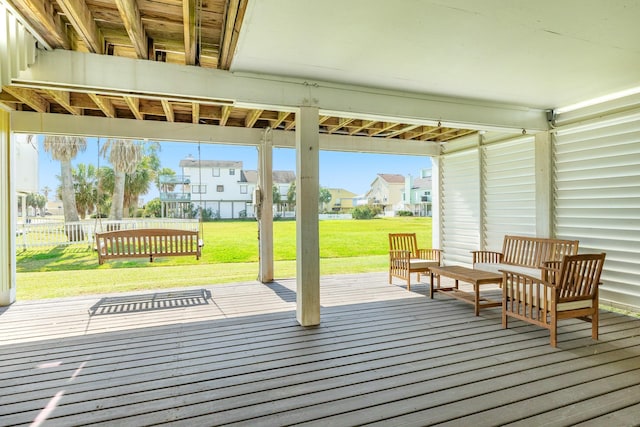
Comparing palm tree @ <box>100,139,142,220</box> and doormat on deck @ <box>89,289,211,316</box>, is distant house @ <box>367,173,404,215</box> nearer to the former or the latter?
palm tree @ <box>100,139,142,220</box>

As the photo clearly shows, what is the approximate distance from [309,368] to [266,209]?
3.89 meters

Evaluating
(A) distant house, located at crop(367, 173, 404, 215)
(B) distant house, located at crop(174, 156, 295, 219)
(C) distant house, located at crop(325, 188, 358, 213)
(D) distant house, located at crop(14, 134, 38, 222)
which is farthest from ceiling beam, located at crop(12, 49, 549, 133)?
(A) distant house, located at crop(367, 173, 404, 215)

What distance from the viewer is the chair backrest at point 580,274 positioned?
323cm

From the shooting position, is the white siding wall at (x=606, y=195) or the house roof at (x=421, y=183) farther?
the house roof at (x=421, y=183)

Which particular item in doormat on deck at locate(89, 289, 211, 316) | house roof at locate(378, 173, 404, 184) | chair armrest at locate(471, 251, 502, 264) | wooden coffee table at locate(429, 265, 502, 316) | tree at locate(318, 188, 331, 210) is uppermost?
house roof at locate(378, 173, 404, 184)

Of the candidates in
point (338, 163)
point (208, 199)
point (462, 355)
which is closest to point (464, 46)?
point (462, 355)

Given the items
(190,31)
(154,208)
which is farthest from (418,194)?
(190,31)

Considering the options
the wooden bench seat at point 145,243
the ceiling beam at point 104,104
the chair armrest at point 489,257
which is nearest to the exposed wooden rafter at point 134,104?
the ceiling beam at point 104,104

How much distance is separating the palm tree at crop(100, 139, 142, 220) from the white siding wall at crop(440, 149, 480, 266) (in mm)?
7331

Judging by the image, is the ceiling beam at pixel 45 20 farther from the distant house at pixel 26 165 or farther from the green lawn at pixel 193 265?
the distant house at pixel 26 165

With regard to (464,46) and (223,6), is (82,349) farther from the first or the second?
(464,46)

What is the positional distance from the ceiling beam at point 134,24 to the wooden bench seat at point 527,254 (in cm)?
496

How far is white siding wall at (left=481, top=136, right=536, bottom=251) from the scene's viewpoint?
5.61 meters

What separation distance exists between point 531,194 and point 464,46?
3.67m
